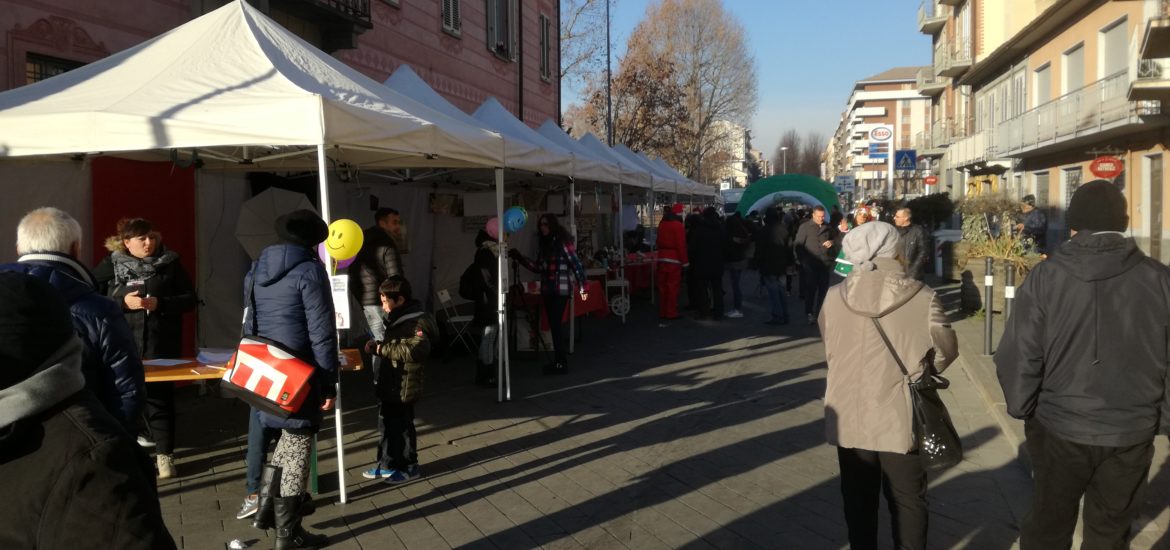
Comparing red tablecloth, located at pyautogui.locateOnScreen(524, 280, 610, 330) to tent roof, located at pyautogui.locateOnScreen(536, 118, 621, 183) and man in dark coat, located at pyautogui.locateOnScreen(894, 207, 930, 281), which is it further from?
man in dark coat, located at pyautogui.locateOnScreen(894, 207, 930, 281)

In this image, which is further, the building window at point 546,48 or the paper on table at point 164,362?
the building window at point 546,48

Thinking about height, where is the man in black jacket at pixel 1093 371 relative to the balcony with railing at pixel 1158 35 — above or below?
below

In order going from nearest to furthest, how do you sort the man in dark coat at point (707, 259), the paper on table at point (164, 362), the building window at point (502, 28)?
1. the paper on table at point (164, 362)
2. the man in dark coat at point (707, 259)
3. the building window at point (502, 28)

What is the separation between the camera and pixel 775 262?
1391cm

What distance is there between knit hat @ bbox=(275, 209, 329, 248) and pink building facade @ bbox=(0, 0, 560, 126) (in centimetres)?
513

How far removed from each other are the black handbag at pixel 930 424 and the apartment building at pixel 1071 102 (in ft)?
62.7

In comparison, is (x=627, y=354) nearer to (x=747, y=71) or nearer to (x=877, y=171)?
(x=747, y=71)

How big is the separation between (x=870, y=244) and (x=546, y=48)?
2157cm

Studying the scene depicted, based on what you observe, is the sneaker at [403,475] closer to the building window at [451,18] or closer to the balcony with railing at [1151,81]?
the building window at [451,18]

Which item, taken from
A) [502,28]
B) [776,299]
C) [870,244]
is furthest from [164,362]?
[502,28]

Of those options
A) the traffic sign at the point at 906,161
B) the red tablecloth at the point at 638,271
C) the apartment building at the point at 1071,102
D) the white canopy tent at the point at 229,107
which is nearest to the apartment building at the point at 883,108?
the apartment building at the point at 1071,102

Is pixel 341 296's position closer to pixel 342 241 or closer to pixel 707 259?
pixel 342 241

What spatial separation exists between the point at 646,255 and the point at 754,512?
14018 mm

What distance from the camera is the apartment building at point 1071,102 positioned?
74.6 ft
